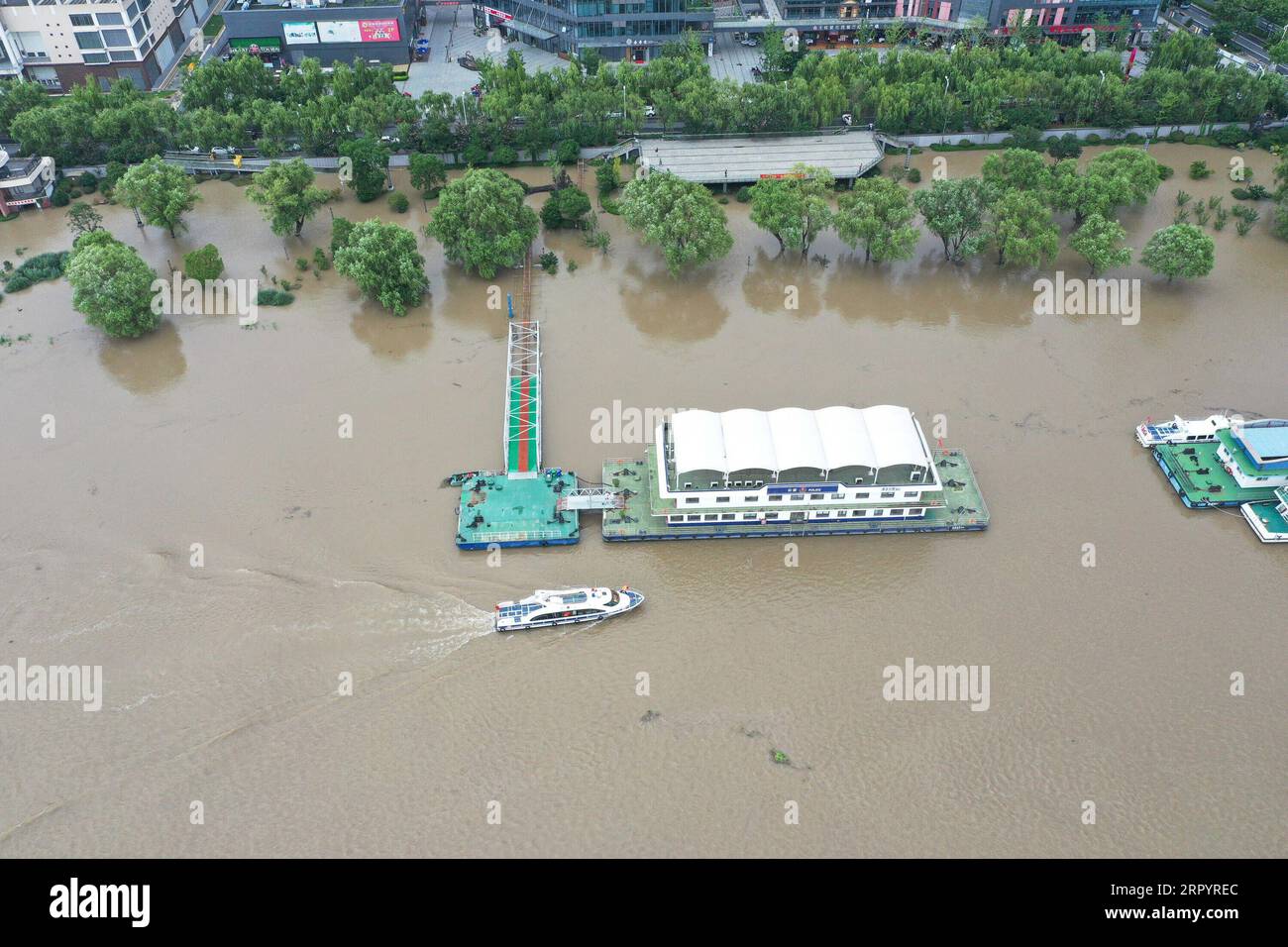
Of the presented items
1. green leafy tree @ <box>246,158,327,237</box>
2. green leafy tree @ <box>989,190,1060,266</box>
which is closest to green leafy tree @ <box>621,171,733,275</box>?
green leafy tree @ <box>989,190,1060,266</box>

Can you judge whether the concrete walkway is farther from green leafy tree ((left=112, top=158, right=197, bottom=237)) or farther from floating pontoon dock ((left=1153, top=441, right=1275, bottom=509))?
floating pontoon dock ((left=1153, top=441, right=1275, bottom=509))

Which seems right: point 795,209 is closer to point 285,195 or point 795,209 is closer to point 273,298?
point 273,298

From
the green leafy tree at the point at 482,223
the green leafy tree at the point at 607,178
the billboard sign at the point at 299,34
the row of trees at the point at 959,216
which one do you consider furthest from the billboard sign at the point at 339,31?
the row of trees at the point at 959,216

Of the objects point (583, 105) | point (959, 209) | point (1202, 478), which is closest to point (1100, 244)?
point (959, 209)

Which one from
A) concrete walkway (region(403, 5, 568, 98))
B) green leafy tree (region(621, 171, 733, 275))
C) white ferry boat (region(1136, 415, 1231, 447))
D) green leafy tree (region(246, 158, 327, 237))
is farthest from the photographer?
concrete walkway (region(403, 5, 568, 98))

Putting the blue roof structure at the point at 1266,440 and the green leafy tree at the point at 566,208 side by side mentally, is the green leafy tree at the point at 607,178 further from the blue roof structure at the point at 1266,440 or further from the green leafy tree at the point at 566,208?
the blue roof structure at the point at 1266,440

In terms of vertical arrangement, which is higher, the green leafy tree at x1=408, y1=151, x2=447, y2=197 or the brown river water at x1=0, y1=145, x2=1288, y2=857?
the green leafy tree at x1=408, y1=151, x2=447, y2=197
